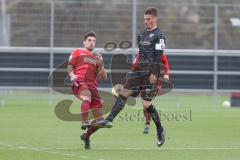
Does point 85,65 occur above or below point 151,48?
below

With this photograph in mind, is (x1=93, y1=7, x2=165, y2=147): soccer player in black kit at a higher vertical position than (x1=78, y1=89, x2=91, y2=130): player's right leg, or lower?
higher

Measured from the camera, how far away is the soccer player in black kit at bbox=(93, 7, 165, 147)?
15.6 meters

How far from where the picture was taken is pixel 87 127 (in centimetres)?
1548

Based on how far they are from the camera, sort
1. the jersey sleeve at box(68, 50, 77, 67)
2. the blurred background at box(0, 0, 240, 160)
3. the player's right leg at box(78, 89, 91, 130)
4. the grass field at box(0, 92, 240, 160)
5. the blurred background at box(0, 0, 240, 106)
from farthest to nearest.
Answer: the blurred background at box(0, 0, 240, 106) < the blurred background at box(0, 0, 240, 160) < the jersey sleeve at box(68, 50, 77, 67) < the player's right leg at box(78, 89, 91, 130) < the grass field at box(0, 92, 240, 160)

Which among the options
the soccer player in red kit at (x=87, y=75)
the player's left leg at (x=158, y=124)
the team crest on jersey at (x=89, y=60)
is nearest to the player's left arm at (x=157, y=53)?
the player's left leg at (x=158, y=124)

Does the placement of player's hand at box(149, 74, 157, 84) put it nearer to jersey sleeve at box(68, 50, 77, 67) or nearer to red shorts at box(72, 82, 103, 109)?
red shorts at box(72, 82, 103, 109)

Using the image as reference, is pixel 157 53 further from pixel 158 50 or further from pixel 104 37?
pixel 104 37

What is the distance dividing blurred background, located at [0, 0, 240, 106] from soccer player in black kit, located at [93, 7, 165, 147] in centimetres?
1472

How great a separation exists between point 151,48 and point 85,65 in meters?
1.31

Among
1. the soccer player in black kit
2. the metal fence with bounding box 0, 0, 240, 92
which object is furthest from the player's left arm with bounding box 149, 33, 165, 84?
the metal fence with bounding box 0, 0, 240, 92

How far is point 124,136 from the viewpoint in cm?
1847

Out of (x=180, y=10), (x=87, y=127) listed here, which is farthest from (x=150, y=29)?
(x=180, y=10)

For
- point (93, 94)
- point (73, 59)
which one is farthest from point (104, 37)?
point (93, 94)

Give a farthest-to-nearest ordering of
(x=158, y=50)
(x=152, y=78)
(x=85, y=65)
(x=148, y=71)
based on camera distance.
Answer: (x=85, y=65) → (x=148, y=71) → (x=158, y=50) → (x=152, y=78)
